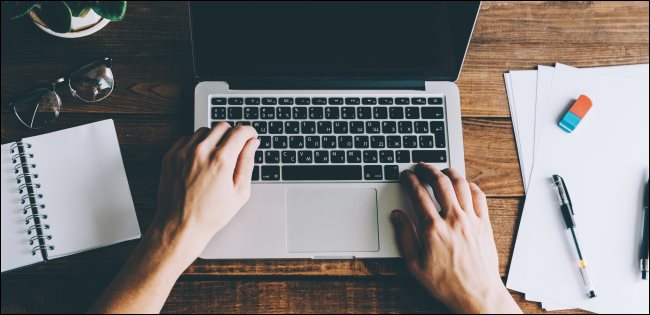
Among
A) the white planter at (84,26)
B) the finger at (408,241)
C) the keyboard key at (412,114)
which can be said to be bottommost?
the finger at (408,241)

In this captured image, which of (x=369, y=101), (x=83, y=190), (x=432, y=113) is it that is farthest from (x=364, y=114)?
(x=83, y=190)

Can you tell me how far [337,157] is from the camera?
0.92 metres

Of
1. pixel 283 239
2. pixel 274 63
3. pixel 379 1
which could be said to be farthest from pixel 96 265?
pixel 379 1

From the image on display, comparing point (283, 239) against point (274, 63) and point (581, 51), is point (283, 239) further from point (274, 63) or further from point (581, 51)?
point (581, 51)

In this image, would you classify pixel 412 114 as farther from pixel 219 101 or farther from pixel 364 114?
pixel 219 101

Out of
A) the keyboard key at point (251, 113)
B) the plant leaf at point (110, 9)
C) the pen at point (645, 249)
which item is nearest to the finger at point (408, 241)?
the keyboard key at point (251, 113)

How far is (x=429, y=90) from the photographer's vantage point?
952mm

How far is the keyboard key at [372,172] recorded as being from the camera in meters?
0.92

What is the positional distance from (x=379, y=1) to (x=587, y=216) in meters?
0.56

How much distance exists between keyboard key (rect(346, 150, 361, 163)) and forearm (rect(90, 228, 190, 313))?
333 millimetres

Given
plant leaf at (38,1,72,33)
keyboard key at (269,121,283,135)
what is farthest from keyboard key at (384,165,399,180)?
plant leaf at (38,1,72,33)

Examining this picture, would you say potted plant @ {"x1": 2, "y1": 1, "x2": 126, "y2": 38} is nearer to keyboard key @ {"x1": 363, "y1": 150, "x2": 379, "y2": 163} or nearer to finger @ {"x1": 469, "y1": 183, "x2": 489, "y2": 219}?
keyboard key @ {"x1": 363, "y1": 150, "x2": 379, "y2": 163}

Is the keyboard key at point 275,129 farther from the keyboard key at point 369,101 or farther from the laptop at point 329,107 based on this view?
the keyboard key at point 369,101

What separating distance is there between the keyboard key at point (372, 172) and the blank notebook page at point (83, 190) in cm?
42
